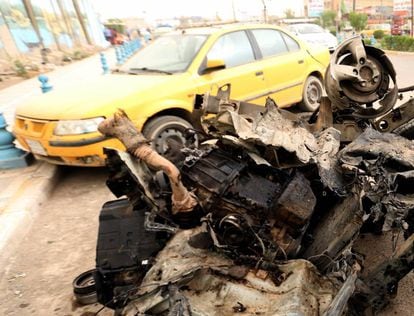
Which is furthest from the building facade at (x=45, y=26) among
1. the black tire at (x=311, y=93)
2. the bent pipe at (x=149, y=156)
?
the bent pipe at (x=149, y=156)

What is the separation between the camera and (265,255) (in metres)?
2.18

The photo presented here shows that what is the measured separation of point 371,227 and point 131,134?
167cm

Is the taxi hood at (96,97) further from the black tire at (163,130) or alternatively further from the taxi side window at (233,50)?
the taxi side window at (233,50)

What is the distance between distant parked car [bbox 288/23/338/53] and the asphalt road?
512 inches

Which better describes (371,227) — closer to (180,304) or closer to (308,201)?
(308,201)

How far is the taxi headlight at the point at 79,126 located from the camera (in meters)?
4.53

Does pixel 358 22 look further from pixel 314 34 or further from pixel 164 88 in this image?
pixel 164 88

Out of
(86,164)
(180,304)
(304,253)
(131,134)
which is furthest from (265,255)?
(86,164)

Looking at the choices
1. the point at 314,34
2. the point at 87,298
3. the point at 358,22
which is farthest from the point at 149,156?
the point at 358,22

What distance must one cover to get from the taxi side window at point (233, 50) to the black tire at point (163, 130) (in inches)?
40.6

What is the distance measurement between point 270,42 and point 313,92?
1.28 m

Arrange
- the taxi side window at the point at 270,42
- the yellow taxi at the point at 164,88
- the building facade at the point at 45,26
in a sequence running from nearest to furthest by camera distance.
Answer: the yellow taxi at the point at 164,88 → the taxi side window at the point at 270,42 → the building facade at the point at 45,26

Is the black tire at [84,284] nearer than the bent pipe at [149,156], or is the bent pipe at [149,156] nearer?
the bent pipe at [149,156]

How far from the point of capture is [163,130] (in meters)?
4.89
